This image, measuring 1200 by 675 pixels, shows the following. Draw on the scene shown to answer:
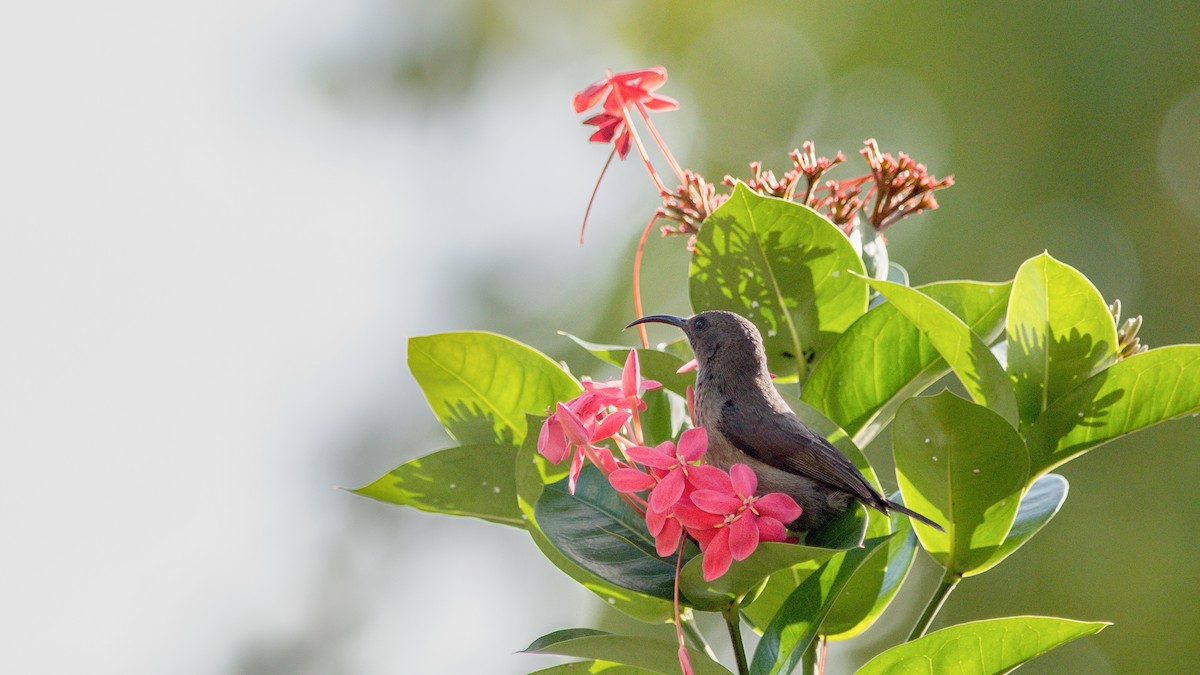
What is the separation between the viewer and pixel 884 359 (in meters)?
1.93

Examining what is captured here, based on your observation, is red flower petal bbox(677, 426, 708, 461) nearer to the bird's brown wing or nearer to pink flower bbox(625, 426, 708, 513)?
pink flower bbox(625, 426, 708, 513)

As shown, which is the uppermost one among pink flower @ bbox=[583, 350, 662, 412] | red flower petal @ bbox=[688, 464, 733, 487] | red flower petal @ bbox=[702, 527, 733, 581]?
pink flower @ bbox=[583, 350, 662, 412]

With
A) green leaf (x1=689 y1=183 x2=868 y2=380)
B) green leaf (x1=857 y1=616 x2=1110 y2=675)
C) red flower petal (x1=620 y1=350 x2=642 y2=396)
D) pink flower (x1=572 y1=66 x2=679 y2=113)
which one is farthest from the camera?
pink flower (x1=572 y1=66 x2=679 y2=113)

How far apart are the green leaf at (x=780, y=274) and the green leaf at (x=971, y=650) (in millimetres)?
582

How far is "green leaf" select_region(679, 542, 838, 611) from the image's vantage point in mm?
1493

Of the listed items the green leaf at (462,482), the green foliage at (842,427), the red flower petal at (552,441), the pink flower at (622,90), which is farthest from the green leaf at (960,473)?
the pink flower at (622,90)

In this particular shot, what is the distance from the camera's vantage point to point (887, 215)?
2.15 metres

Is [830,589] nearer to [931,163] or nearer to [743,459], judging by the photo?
[743,459]

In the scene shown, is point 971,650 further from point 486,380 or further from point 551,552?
point 486,380

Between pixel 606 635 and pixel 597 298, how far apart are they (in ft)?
23.1

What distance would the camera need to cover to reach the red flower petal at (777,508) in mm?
1562

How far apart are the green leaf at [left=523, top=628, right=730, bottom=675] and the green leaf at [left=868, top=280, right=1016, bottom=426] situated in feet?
2.02

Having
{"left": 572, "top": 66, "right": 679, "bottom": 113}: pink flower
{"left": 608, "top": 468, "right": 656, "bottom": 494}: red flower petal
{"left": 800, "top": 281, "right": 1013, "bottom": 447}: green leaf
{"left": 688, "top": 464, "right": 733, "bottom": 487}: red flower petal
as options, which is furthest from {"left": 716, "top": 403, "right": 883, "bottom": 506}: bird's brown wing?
{"left": 572, "top": 66, "right": 679, "bottom": 113}: pink flower

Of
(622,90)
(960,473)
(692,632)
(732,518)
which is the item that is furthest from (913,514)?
(622,90)
